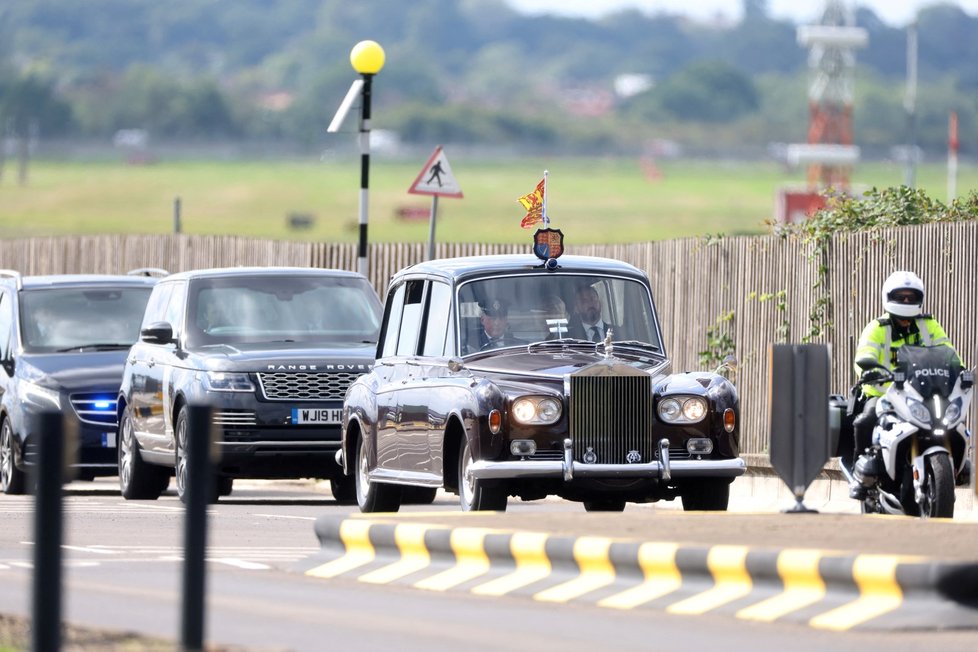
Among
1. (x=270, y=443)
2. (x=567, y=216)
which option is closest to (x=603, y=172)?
(x=567, y=216)

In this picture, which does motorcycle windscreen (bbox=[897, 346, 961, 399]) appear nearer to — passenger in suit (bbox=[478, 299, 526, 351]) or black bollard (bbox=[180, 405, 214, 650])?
passenger in suit (bbox=[478, 299, 526, 351])

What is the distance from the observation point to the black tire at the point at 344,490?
19359 millimetres

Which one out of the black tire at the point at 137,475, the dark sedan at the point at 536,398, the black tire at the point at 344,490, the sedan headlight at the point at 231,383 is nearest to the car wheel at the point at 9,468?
the black tire at the point at 137,475

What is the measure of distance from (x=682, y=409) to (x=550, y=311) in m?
1.36

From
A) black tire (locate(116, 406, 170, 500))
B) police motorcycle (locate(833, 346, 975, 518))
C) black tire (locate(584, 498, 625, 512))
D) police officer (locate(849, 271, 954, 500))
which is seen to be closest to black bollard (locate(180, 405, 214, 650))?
police motorcycle (locate(833, 346, 975, 518))

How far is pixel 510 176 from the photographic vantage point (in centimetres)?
17150

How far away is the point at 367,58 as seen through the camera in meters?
24.7

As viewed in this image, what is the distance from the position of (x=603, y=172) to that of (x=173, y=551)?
169 m

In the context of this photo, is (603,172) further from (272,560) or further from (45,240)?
(272,560)

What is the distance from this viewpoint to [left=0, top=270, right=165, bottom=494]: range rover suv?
20.9m

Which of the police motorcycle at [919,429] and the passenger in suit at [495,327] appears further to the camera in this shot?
the passenger in suit at [495,327]

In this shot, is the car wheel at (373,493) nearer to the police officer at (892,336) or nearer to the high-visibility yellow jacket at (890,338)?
the police officer at (892,336)

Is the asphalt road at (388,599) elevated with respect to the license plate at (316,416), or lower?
lower

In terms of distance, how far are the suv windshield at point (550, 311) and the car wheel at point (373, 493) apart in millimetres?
1485
